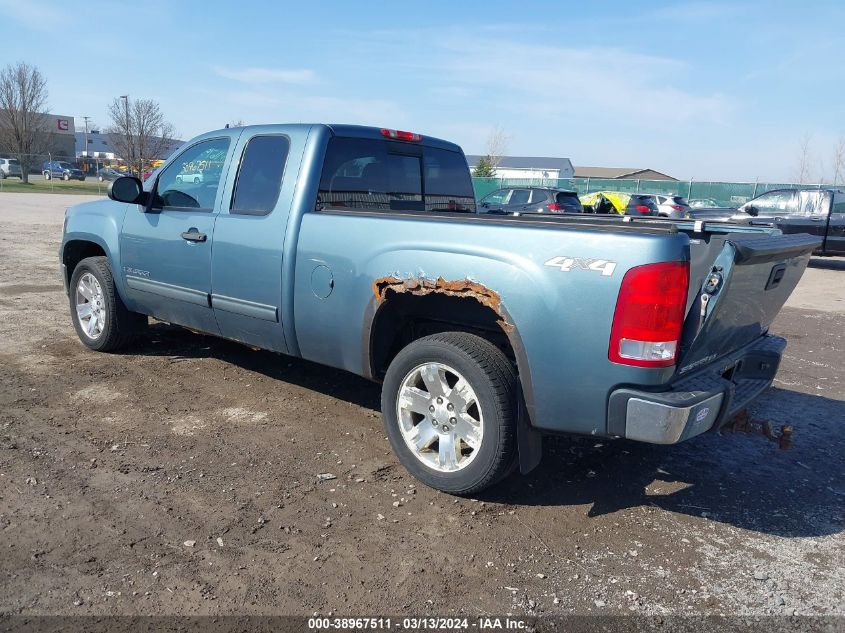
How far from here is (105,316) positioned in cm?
594

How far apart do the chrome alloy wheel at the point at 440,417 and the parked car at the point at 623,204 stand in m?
18.2

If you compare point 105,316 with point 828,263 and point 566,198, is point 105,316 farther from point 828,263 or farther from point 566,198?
point 828,263

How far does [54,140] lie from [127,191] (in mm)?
61699

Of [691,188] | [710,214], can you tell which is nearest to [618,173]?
[691,188]

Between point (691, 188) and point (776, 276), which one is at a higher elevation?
point (691, 188)

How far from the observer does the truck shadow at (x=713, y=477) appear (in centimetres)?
372

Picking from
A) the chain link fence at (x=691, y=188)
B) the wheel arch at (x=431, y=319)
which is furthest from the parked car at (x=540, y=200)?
the wheel arch at (x=431, y=319)

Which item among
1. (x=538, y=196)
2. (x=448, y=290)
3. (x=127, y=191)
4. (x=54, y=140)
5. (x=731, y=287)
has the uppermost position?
(x=54, y=140)

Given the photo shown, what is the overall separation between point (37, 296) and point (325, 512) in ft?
21.9

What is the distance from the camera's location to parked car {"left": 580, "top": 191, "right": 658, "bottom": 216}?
2109cm

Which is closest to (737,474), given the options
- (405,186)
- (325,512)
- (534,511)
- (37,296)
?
(534,511)

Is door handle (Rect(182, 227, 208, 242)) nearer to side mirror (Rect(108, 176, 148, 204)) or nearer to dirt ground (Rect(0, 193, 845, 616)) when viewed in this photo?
side mirror (Rect(108, 176, 148, 204))

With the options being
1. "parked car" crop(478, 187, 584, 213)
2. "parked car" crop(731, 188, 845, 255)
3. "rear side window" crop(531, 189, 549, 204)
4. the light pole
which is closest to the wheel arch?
"parked car" crop(731, 188, 845, 255)

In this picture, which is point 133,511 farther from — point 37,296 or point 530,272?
point 37,296
